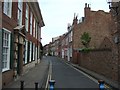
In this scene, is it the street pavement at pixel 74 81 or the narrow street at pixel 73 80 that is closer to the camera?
the street pavement at pixel 74 81

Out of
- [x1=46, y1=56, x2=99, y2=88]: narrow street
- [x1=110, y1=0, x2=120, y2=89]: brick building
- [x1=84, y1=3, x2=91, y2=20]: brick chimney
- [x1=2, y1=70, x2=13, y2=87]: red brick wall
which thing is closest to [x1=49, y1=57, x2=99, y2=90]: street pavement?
[x1=46, y1=56, x2=99, y2=88]: narrow street

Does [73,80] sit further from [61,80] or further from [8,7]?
[8,7]

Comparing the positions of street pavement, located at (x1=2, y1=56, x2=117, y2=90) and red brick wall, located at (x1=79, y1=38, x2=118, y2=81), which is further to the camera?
red brick wall, located at (x1=79, y1=38, x2=118, y2=81)

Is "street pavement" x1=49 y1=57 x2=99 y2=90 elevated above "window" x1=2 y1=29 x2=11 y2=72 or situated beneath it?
situated beneath

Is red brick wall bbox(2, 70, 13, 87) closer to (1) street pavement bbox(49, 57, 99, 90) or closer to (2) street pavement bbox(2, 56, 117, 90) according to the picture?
(2) street pavement bbox(2, 56, 117, 90)

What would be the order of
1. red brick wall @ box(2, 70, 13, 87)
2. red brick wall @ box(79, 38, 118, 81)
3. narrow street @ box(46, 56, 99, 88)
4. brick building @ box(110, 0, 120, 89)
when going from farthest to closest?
red brick wall @ box(79, 38, 118, 81)
brick building @ box(110, 0, 120, 89)
narrow street @ box(46, 56, 99, 88)
red brick wall @ box(2, 70, 13, 87)

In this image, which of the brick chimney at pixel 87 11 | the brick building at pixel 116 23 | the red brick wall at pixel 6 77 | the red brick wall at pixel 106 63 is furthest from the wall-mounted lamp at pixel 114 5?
the brick chimney at pixel 87 11

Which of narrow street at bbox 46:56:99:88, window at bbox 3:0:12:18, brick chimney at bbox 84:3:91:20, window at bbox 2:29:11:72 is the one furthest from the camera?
brick chimney at bbox 84:3:91:20

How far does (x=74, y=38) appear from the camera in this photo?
130ft

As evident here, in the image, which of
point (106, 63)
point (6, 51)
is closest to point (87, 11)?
point (106, 63)

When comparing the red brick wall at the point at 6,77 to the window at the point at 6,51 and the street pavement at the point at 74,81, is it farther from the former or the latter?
the street pavement at the point at 74,81

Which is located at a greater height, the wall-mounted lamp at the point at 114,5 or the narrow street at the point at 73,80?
the wall-mounted lamp at the point at 114,5

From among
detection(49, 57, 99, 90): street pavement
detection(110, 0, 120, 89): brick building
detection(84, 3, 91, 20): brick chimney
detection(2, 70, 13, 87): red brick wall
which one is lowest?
detection(49, 57, 99, 90): street pavement

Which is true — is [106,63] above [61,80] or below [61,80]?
above
